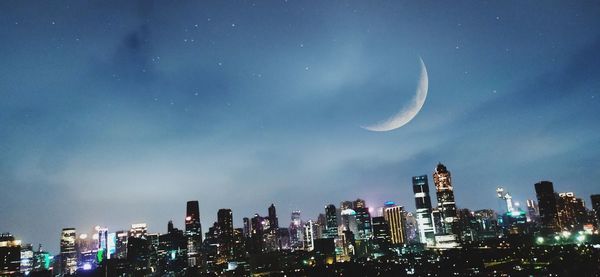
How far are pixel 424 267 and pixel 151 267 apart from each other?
10503cm

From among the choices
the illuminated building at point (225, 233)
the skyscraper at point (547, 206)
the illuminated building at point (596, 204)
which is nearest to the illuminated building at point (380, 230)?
the skyscraper at point (547, 206)

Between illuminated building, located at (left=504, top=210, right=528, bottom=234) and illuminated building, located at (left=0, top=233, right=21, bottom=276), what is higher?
illuminated building, located at (left=0, top=233, right=21, bottom=276)

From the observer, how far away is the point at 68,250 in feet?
615

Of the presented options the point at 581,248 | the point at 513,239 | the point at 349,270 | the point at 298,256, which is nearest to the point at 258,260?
the point at 298,256

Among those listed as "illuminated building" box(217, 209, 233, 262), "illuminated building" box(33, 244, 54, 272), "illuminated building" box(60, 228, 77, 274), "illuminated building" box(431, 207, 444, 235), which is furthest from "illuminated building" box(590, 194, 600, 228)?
"illuminated building" box(33, 244, 54, 272)

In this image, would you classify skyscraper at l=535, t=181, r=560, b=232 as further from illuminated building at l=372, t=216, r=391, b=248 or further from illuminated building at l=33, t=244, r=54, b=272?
illuminated building at l=33, t=244, r=54, b=272

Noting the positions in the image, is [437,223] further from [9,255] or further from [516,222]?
[9,255]

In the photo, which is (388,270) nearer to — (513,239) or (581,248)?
(581,248)

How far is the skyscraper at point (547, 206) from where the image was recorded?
168 metres

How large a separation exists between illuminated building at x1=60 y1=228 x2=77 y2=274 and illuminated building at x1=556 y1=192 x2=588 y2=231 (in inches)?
8103

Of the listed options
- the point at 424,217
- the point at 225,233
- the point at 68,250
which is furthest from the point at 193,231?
the point at 424,217

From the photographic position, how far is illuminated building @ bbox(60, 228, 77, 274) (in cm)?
17988

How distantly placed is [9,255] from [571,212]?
216618 millimetres

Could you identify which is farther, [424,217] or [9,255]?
[424,217]
